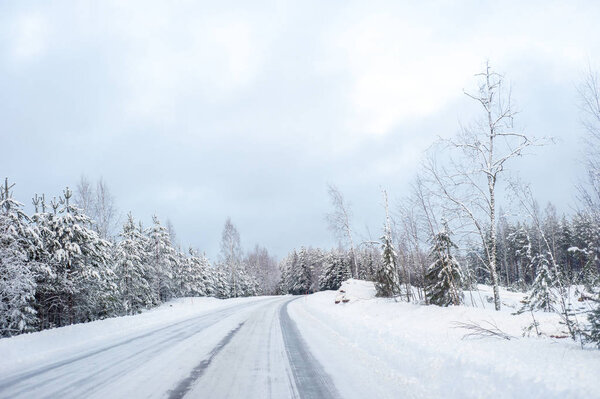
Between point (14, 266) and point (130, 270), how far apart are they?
1546 centimetres

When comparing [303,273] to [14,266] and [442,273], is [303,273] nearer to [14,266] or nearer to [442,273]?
[442,273]

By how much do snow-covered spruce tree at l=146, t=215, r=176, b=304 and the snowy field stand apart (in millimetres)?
27390

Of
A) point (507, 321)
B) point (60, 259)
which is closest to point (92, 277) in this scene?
point (60, 259)

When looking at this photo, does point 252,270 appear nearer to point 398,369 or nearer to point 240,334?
point 240,334

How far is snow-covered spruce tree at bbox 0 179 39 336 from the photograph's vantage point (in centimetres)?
1340

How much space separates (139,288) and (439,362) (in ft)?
101

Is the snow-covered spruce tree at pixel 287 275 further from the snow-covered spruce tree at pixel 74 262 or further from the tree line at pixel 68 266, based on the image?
the snow-covered spruce tree at pixel 74 262

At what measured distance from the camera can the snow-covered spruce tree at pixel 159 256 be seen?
120ft

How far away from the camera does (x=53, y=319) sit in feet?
67.2

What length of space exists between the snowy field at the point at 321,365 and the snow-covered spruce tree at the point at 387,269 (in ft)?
34.3

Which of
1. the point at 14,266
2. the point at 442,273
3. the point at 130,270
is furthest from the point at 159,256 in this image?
the point at 442,273

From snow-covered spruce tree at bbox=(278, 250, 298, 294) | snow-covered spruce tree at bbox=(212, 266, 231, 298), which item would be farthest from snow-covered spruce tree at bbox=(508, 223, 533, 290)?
snow-covered spruce tree at bbox=(212, 266, 231, 298)

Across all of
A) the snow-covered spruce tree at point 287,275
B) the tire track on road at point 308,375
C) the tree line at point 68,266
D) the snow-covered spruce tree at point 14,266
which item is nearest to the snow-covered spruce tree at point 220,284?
the snow-covered spruce tree at point 287,275

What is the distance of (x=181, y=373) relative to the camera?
589 cm
